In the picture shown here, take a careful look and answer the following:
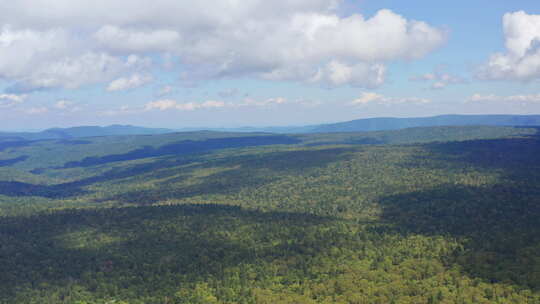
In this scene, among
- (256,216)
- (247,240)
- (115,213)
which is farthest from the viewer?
(115,213)

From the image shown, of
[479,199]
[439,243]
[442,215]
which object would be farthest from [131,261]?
[479,199]

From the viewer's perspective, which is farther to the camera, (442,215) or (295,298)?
(442,215)

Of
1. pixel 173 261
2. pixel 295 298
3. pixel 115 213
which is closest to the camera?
pixel 295 298

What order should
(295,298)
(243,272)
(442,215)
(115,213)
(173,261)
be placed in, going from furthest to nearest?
(115,213) < (442,215) < (173,261) < (243,272) < (295,298)

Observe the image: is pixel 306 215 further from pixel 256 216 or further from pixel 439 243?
pixel 439 243

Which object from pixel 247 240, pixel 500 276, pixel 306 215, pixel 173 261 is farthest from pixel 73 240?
pixel 500 276

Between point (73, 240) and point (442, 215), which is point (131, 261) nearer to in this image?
point (73, 240)

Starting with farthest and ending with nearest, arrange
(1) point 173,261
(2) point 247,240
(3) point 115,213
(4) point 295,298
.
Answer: (3) point 115,213
(2) point 247,240
(1) point 173,261
(4) point 295,298

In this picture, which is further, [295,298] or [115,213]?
[115,213]
